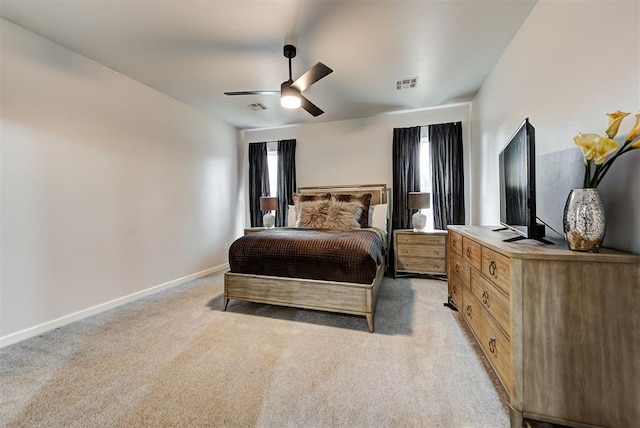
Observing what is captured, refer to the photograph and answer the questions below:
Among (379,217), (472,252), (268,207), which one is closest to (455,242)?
(472,252)

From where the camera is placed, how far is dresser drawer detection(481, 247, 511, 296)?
124cm

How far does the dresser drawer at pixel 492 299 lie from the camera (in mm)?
1271

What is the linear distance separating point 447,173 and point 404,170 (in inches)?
25.6

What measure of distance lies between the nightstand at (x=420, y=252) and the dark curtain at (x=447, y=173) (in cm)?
52

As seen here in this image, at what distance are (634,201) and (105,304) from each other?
426 centimetres

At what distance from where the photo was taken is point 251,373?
1.67 metres

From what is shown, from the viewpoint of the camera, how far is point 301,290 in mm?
2414

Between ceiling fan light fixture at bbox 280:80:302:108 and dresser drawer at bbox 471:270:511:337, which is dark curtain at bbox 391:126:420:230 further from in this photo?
dresser drawer at bbox 471:270:511:337

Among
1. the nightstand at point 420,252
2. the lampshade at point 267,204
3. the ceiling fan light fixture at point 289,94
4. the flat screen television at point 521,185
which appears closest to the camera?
the flat screen television at point 521,185

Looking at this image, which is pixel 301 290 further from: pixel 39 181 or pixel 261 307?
pixel 39 181

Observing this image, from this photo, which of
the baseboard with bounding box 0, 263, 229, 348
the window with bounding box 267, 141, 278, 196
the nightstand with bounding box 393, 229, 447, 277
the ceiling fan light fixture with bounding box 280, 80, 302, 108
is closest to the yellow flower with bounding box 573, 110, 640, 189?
the ceiling fan light fixture with bounding box 280, 80, 302, 108

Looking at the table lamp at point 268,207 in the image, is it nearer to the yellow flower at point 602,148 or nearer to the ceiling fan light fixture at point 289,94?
the ceiling fan light fixture at point 289,94

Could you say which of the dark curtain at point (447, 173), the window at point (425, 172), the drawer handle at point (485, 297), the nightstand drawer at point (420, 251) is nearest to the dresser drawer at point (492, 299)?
the drawer handle at point (485, 297)

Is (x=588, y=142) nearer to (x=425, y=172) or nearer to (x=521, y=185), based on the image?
(x=521, y=185)
